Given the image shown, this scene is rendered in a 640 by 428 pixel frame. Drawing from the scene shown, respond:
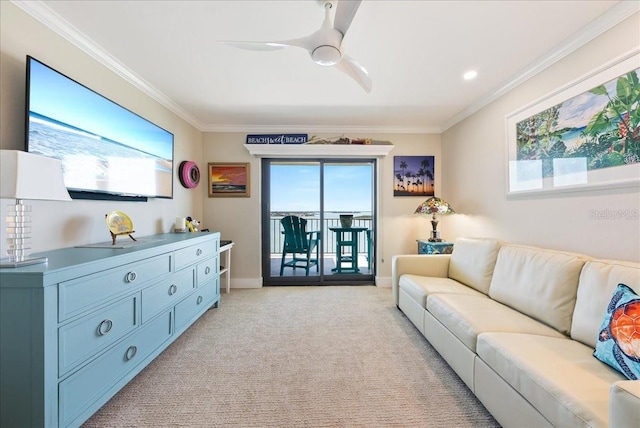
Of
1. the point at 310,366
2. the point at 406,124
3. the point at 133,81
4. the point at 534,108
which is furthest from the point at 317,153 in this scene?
the point at 310,366

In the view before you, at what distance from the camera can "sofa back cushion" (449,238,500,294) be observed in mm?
2334

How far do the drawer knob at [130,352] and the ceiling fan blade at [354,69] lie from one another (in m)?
2.34

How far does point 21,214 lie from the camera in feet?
4.20

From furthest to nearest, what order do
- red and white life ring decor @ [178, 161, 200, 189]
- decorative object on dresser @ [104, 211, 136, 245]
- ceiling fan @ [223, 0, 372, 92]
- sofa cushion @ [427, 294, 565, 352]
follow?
red and white life ring decor @ [178, 161, 200, 189] → decorative object on dresser @ [104, 211, 136, 245] → sofa cushion @ [427, 294, 565, 352] → ceiling fan @ [223, 0, 372, 92]

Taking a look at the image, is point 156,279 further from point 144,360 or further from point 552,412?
point 552,412

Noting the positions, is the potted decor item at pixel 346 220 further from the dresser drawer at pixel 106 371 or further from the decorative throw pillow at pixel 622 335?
the decorative throw pillow at pixel 622 335

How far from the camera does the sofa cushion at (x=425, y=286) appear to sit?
230 cm

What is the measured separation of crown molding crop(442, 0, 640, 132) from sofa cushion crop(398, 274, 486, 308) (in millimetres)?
1990

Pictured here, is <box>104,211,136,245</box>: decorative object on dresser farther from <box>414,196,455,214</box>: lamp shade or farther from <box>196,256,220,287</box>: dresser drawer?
<box>414,196,455,214</box>: lamp shade

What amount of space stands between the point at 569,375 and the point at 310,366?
1.49 metres

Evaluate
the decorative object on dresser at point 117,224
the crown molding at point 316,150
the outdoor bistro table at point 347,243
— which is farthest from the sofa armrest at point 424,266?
the decorative object on dresser at point 117,224

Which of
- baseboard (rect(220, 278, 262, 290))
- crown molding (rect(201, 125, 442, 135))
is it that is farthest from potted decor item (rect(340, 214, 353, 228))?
baseboard (rect(220, 278, 262, 290))

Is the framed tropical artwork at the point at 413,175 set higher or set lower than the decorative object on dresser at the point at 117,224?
higher

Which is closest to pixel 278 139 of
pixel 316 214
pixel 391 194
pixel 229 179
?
pixel 229 179
